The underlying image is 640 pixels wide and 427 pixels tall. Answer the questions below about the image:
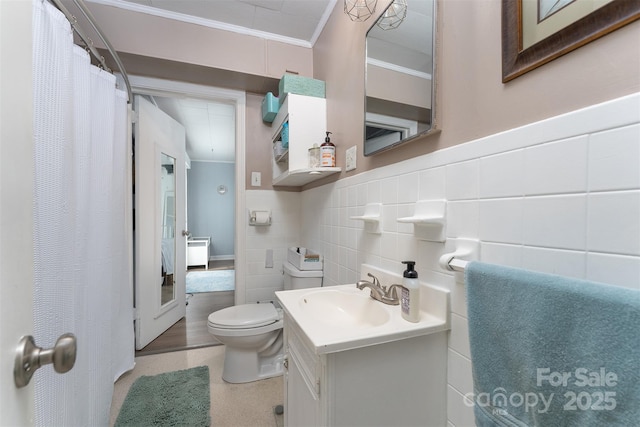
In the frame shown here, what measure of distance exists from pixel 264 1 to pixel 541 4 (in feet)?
5.25

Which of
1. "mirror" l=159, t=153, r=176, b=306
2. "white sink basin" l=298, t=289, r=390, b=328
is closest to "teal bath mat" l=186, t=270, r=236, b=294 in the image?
"mirror" l=159, t=153, r=176, b=306

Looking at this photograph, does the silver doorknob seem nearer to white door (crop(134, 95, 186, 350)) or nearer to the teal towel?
the teal towel

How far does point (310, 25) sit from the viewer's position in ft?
6.04

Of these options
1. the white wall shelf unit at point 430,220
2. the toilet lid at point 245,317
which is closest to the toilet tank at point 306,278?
the toilet lid at point 245,317

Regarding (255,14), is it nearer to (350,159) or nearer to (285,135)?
(285,135)

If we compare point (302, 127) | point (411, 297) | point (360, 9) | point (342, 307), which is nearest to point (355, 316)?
point (342, 307)

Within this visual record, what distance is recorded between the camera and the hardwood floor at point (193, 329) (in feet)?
6.77

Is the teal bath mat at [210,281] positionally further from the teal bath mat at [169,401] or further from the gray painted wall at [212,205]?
the teal bath mat at [169,401]

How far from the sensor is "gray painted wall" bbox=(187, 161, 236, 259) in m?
5.41

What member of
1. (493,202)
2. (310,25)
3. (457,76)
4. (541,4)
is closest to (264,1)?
(310,25)

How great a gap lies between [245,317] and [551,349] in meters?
1.53

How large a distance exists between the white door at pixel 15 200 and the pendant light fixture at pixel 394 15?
1072 millimetres

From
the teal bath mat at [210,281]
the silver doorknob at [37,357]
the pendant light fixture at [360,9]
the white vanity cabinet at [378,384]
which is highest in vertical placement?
the pendant light fixture at [360,9]

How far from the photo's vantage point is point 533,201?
Answer: 59 centimetres
